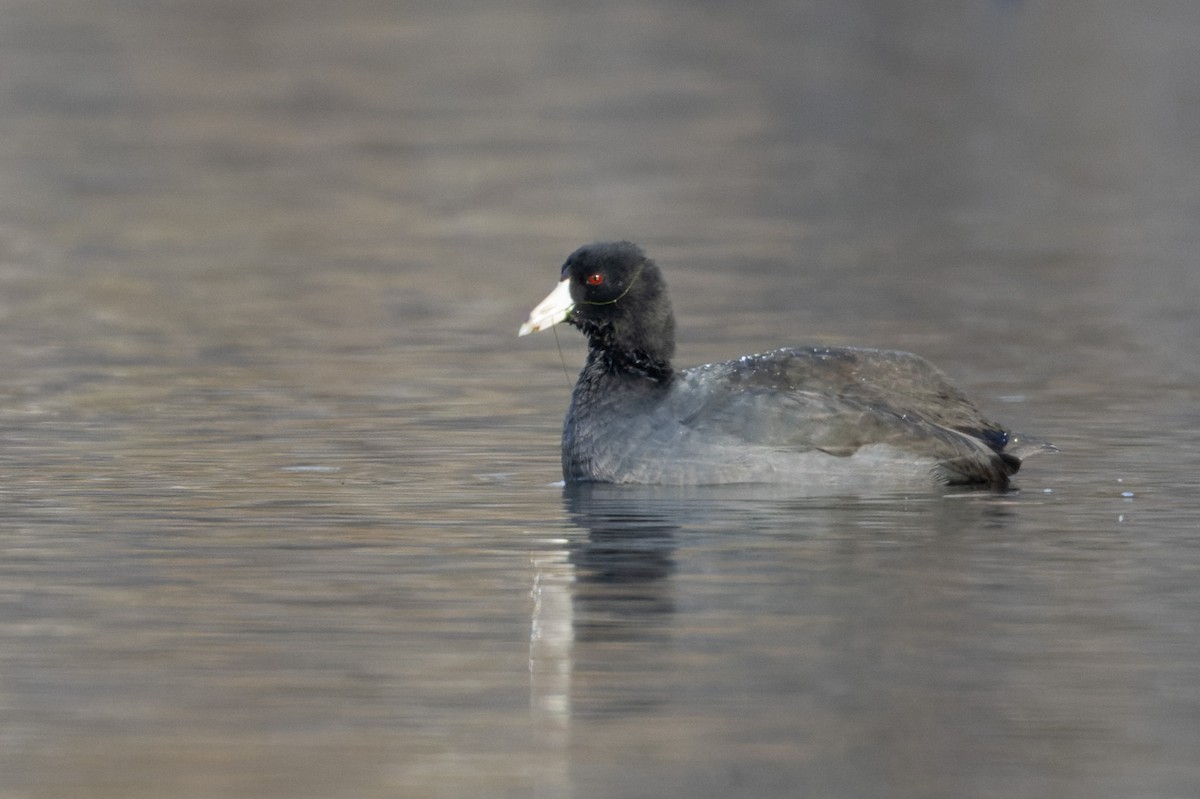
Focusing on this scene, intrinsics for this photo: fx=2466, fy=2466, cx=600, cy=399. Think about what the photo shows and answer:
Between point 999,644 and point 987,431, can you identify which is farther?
point 987,431

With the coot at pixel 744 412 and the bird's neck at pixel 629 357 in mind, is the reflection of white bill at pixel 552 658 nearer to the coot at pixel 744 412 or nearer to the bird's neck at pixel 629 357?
the coot at pixel 744 412

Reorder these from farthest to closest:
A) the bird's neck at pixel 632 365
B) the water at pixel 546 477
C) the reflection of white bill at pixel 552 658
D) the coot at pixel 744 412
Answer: the bird's neck at pixel 632 365 < the coot at pixel 744 412 < the water at pixel 546 477 < the reflection of white bill at pixel 552 658

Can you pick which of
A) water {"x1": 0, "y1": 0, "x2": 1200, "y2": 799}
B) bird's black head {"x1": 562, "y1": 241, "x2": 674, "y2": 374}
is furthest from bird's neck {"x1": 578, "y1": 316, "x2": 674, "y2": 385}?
water {"x1": 0, "y1": 0, "x2": 1200, "y2": 799}

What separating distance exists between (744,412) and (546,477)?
1.38 meters

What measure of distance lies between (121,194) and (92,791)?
24.2 m

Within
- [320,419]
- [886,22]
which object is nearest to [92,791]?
[320,419]

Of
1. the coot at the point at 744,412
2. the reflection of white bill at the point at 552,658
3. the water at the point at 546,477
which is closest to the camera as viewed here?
the reflection of white bill at the point at 552,658

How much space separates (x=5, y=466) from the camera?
48.9 feet

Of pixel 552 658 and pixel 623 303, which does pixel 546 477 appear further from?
pixel 552 658

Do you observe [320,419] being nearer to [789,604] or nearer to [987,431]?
[987,431]

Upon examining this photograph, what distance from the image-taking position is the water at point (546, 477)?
8.93 metres

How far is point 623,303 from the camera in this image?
14820 millimetres

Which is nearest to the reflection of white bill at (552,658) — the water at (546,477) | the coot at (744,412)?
the water at (546,477)

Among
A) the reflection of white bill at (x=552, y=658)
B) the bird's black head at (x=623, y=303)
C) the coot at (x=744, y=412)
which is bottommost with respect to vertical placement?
the reflection of white bill at (x=552, y=658)
